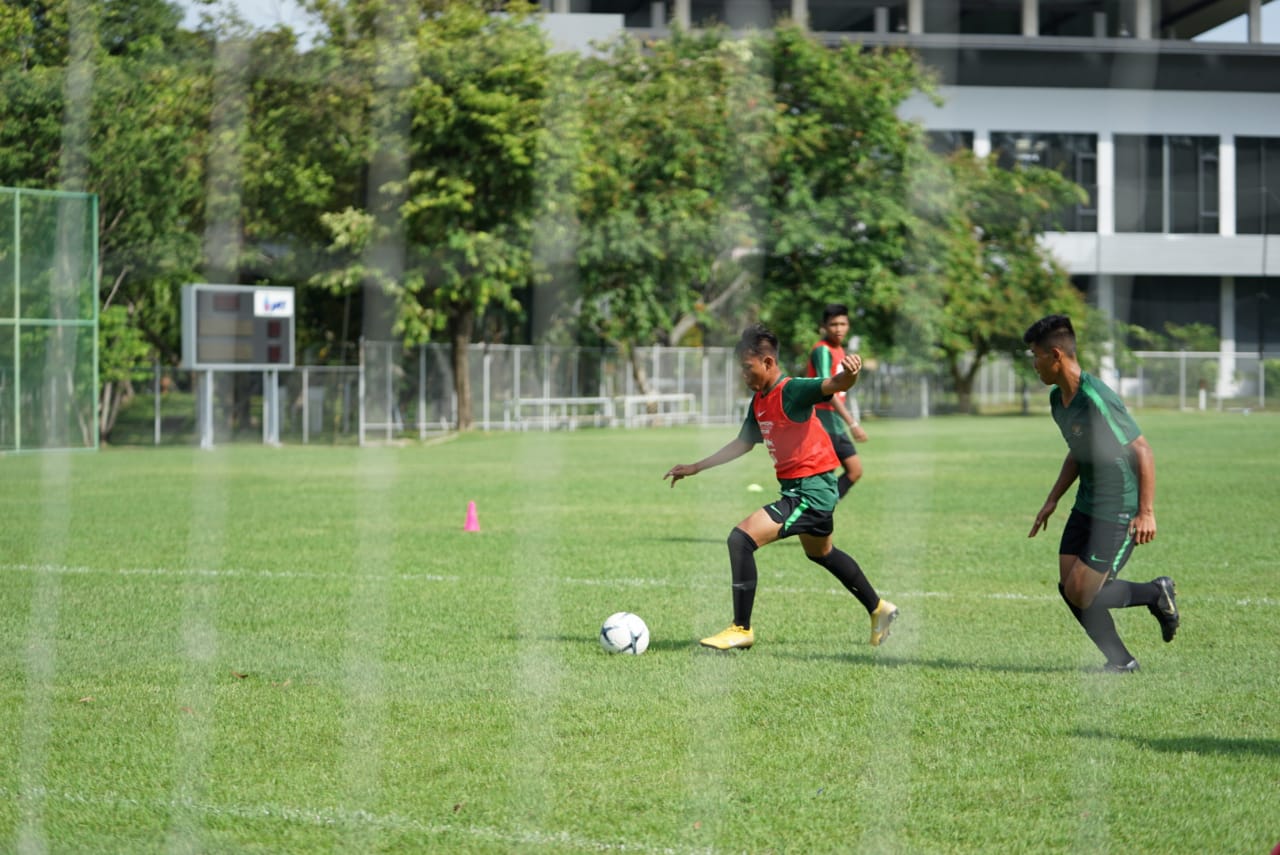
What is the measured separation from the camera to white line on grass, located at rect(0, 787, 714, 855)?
4.30 metres

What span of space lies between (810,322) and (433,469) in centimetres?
1977

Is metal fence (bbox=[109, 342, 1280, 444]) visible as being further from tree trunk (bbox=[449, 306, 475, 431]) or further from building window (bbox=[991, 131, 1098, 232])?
building window (bbox=[991, 131, 1098, 232])

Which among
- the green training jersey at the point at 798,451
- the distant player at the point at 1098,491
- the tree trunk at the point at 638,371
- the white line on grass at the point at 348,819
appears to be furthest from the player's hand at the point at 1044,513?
the tree trunk at the point at 638,371

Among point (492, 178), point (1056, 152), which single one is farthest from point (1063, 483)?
point (1056, 152)

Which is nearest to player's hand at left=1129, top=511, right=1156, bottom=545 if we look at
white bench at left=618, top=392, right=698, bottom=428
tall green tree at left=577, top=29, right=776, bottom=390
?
tall green tree at left=577, top=29, right=776, bottom=390

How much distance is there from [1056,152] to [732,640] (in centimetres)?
4809

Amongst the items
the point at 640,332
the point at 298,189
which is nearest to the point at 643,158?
the point at 640,332

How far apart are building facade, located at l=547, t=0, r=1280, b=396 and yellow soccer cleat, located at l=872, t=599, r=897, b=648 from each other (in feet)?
145

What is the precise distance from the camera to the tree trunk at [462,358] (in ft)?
113

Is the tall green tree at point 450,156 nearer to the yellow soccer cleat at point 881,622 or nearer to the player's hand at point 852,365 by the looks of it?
the yellow soccer cleat at point 881,622

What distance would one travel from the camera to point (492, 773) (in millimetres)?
5086

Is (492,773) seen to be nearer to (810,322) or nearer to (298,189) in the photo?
(298,189)

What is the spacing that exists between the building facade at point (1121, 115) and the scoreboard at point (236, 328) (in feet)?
84.8

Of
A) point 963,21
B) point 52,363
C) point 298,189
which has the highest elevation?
point 963,21
